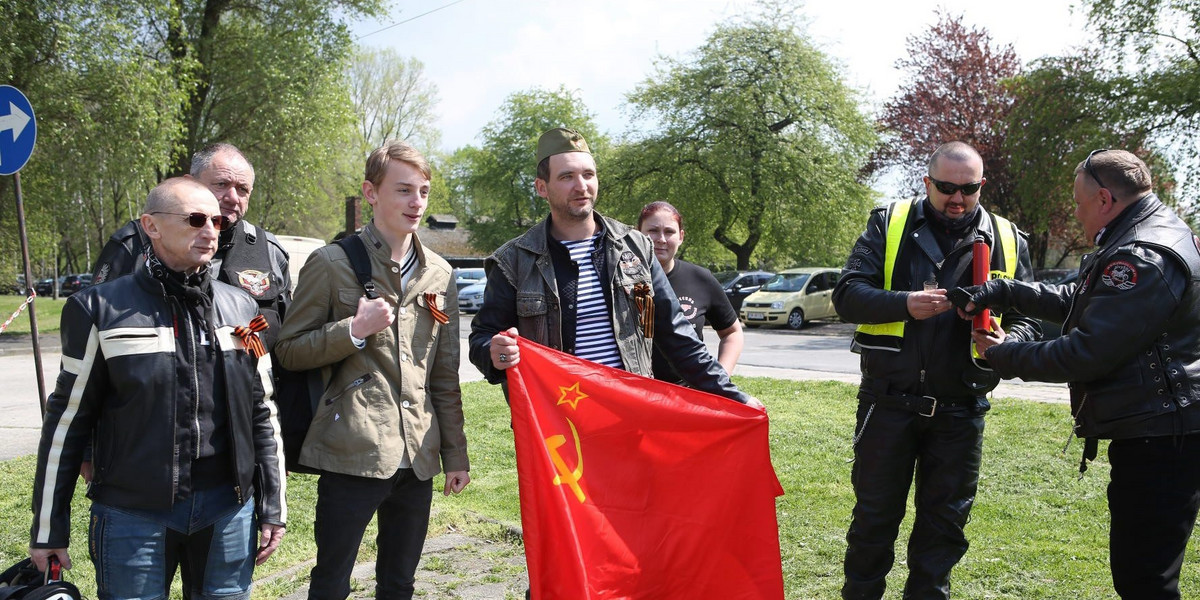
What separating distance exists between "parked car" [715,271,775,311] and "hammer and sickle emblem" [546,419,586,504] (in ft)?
82.4

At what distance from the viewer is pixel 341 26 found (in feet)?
83.0

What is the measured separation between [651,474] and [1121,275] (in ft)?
6.54

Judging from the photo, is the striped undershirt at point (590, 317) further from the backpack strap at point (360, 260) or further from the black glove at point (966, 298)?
the black glove at point (966, 298)

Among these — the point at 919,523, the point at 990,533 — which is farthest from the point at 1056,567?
the point at 919,523

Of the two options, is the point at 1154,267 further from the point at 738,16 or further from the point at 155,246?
the point at 738,16

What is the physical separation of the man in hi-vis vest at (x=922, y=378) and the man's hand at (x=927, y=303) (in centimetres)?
2

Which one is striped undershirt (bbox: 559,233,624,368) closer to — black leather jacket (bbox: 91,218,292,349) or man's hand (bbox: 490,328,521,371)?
man's hand (bbox: 490,328,521,371)

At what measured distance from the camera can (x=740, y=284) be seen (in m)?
29.7

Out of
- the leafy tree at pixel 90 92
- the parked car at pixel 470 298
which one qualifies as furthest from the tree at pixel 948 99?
the leafy tree at pixel 90 92

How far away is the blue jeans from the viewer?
2.67 m

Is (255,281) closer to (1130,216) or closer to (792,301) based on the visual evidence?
(1130,216)

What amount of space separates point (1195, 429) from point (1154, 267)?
25.9 inches

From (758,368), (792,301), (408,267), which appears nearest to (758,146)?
(792,301)

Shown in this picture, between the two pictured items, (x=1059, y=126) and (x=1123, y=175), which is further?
(x=1059, y=126)
